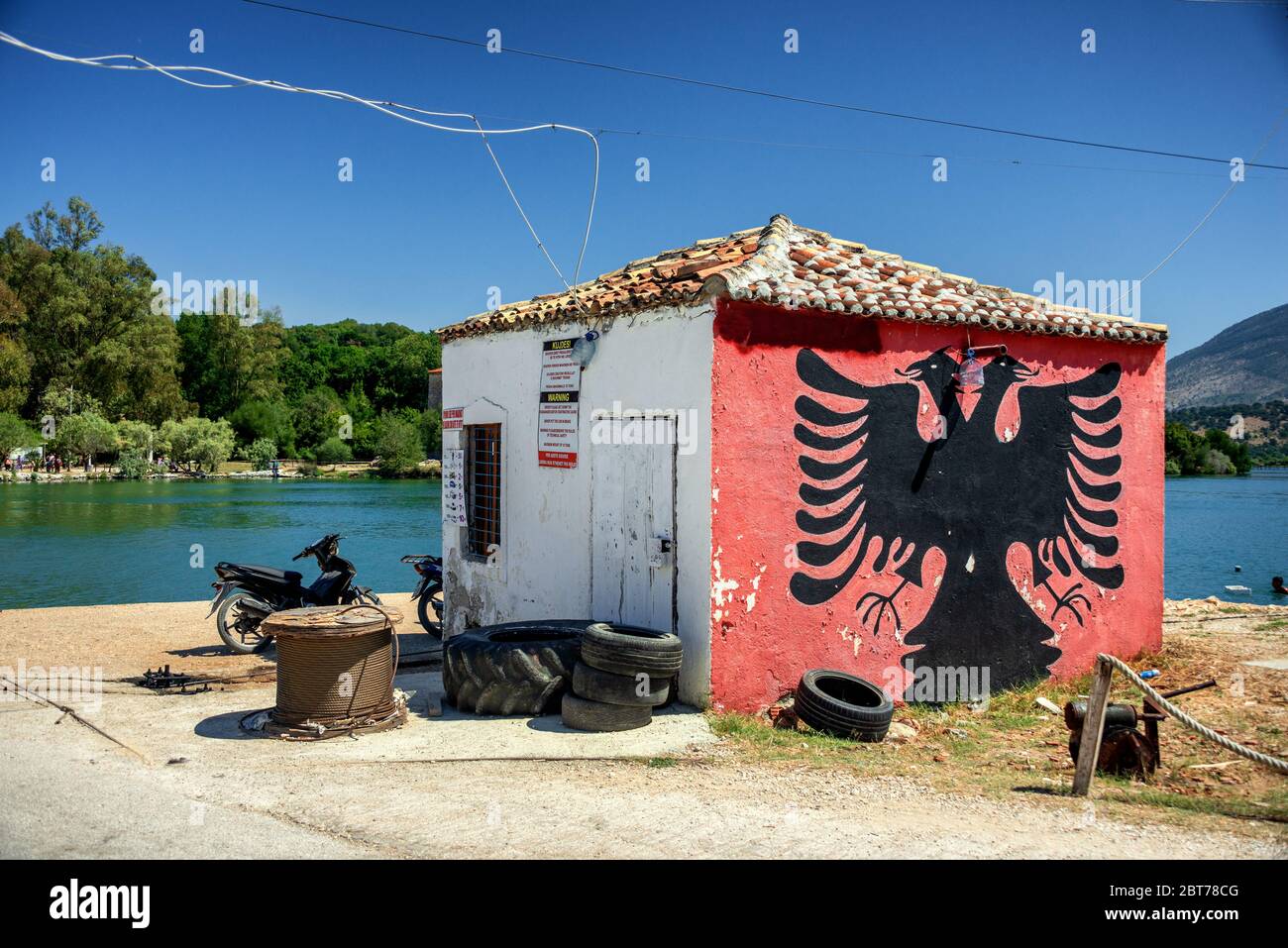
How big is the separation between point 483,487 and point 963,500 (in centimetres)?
512

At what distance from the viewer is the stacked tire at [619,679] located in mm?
6668

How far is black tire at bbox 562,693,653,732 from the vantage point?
6.71 meters

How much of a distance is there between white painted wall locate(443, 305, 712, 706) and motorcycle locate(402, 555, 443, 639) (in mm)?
675

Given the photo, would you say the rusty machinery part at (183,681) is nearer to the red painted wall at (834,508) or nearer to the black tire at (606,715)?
the black tire at (606,715)

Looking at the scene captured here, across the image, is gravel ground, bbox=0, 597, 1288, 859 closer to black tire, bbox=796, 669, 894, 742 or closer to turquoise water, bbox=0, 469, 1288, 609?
black tire, bbox=796, 669, 894, 742

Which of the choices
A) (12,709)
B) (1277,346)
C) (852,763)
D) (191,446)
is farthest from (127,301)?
(1277,346)

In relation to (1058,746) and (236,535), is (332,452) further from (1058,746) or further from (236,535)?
(1058,746)

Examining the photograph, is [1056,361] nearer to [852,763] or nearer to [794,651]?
[794,651]

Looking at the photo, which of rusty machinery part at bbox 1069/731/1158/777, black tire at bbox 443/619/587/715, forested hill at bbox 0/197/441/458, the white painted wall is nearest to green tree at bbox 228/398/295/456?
forested hill at bbox 0/197/441/458

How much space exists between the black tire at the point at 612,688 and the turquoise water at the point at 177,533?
16886 millimetres

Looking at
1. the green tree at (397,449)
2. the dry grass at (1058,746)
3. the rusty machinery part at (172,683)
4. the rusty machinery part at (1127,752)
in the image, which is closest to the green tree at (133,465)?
the green tree at (397,449)

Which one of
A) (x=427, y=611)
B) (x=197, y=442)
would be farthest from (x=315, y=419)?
(x=427, y=611)

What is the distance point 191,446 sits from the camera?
6450cm
